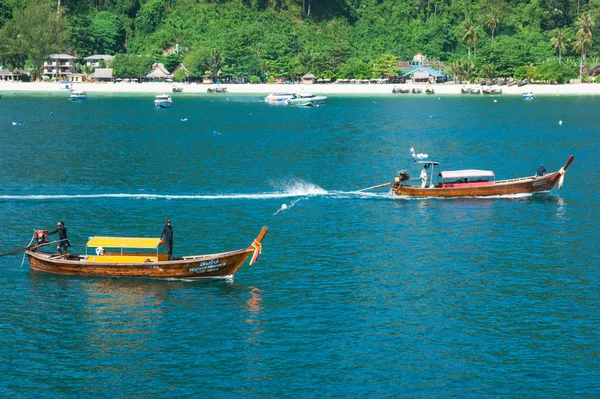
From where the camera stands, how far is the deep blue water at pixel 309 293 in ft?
152

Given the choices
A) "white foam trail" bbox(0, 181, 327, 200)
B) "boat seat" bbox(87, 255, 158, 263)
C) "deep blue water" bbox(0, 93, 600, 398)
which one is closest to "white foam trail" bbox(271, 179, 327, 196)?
"white foam trail" bbox(0, 181, 327, 200)

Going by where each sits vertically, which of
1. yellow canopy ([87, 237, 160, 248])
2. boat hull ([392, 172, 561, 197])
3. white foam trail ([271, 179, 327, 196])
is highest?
boat hull ([392, 172, 561, 197])

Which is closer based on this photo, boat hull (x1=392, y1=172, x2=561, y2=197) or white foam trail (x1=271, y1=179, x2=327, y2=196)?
boat hull (x1=392, y1=172, x2=561, y2=197)

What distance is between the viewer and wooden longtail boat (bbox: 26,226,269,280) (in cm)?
6062

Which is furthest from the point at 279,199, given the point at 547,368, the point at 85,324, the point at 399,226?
the point at 547,368

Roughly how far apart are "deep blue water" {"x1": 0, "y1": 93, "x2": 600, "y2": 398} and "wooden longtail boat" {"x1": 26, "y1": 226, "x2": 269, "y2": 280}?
0.77m

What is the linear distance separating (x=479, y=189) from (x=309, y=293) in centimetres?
3869

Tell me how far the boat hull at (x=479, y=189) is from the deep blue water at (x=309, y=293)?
1.15 metres

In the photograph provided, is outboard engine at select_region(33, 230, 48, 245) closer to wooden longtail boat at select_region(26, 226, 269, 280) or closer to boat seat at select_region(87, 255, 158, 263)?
wooden longtail boat at select_region(26, 226, 269, 280)

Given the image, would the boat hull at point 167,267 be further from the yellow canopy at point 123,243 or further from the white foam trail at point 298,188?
the white foam trail at point 298,188

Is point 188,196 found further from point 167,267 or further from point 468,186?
point 167,267

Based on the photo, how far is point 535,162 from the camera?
4872 inches

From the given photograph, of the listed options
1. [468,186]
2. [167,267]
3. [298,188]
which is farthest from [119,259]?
[468,186]

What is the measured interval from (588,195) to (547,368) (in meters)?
54.0
